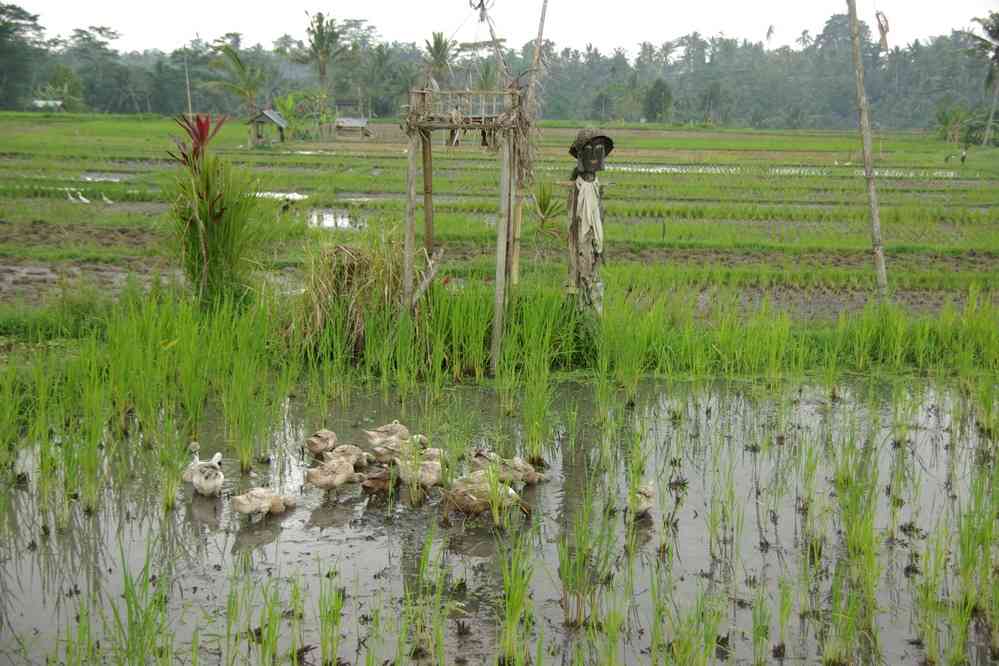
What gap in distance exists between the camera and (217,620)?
3412mm

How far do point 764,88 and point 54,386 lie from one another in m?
49.3

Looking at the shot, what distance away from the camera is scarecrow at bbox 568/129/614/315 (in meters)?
6.25

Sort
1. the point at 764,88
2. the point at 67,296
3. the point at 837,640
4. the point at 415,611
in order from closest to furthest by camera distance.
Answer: the point at 837,640 → the point at 415,611 → the point at 67,296 → the point at 764,88

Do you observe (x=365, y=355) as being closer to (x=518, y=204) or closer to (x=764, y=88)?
(x=518, y=204)

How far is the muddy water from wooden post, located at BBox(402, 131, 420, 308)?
881 mm

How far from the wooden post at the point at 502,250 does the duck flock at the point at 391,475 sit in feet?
4.73

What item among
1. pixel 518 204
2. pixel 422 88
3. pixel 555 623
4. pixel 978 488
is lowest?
pixel 555 623

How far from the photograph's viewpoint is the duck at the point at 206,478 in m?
4.38

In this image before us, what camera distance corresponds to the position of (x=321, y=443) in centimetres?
485

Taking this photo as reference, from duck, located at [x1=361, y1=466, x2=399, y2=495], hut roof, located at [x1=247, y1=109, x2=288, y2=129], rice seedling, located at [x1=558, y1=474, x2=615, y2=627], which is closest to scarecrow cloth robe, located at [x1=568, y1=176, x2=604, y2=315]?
duck, located at [x1=361, y1=466, x2=399, y2=495]

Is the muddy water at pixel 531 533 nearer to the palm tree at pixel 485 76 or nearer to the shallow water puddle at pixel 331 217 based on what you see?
the palm tree at pixel 485 76

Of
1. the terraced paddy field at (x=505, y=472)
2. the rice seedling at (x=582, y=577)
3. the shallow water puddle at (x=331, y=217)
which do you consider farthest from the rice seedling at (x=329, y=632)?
the shallow water puddle at (x=331, y=217)

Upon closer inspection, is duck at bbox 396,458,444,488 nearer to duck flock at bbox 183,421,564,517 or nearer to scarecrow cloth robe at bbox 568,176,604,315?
duck flock at bbox 183,421,564,517

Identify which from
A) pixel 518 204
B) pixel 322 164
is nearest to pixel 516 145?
pixel 518 204
